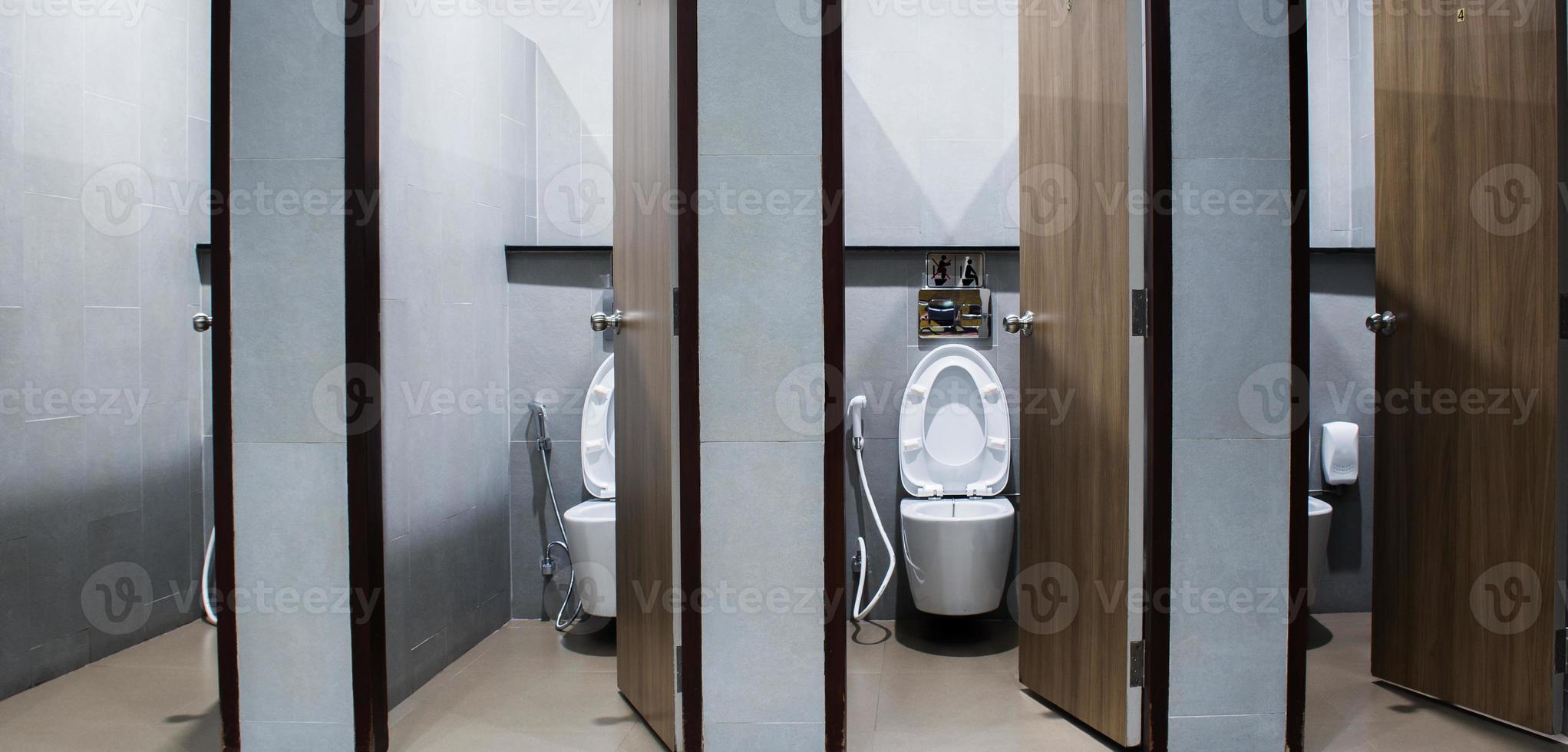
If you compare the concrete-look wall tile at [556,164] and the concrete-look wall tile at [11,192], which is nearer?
the concrete-look wall tile at [11,192]

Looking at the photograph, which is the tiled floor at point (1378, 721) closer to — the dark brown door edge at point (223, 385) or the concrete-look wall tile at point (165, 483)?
the dark brown door edge at point (223, 385)

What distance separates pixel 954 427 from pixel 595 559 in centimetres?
120

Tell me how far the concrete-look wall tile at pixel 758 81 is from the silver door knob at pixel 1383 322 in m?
1.60

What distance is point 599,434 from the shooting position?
8.65ft

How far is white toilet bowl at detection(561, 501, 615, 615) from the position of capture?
7.77 feet

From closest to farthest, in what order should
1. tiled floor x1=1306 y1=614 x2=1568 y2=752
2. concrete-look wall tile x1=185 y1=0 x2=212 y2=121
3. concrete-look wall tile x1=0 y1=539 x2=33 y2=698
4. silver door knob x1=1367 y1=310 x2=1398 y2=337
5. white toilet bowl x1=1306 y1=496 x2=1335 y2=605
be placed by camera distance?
tiled floor x1=1306 y1=614 x2=1568 y2=752
concrete-look wall tile x1=0 y1=539 x2=33 y2=698
silver door knob x1=1367 y1=310 x2=1398 y2=337
concrete-look wall tile x1=185 y1=0 x2=212 y2=121
white toilet bowl x1=1306 y1=496 x2=1335 y2=605

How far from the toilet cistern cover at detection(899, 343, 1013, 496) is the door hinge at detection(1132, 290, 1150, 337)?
89 centimetres

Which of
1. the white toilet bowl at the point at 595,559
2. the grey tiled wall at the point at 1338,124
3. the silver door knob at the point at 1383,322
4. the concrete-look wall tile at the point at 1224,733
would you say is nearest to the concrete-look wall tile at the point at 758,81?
the white toilet bowl at the point at 595,559

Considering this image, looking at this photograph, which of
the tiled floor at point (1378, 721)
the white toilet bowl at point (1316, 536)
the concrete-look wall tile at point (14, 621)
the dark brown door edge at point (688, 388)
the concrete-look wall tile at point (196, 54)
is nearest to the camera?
the dark brown door edge at point (688, 388)

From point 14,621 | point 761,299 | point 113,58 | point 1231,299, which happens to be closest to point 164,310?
point 113,58

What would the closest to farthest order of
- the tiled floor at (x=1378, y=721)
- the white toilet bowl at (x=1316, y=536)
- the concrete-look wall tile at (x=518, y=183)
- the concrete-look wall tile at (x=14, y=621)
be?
the tiled floor at (x=1378, y=721) < the concrete-look wall tile at (x=14, y=621) < the white toilet bowl at (x=1316, y=536) < the concrete-look wall tile at (x=518, y=183)

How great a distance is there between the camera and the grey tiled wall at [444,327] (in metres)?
2.11

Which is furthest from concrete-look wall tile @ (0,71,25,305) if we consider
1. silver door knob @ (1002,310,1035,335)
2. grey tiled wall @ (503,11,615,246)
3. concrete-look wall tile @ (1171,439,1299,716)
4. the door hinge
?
concrete-look wall tile @ (1171,439,1299,716)

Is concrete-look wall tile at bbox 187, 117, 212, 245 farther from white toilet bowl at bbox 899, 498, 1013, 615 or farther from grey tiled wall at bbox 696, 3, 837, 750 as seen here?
white toilet bowl at bbox 899, 498, 1013, 615
